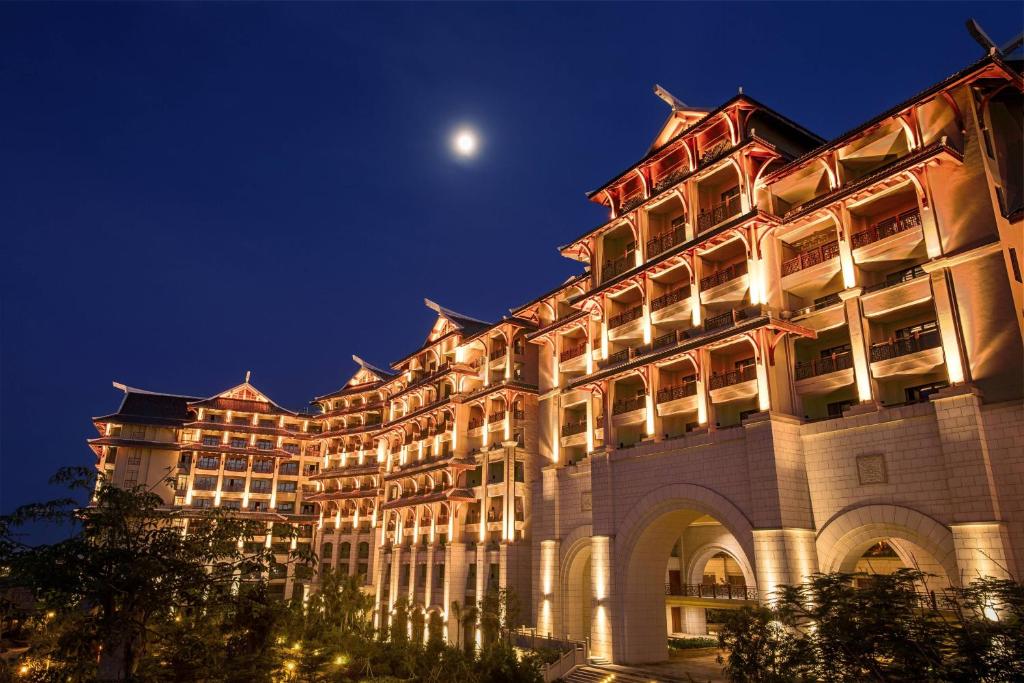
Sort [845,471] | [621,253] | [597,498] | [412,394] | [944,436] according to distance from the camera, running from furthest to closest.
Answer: [412,394]
[621,253]
[597,498]
[845,471]
[944,436]

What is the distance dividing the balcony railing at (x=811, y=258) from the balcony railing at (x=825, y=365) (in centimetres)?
416

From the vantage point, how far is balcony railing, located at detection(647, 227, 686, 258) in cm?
3597

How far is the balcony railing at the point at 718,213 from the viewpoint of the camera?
32.8 m

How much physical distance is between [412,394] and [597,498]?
105 feet

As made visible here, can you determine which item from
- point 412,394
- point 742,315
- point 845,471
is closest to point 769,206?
point 742,315

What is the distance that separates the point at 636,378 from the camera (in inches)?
1539

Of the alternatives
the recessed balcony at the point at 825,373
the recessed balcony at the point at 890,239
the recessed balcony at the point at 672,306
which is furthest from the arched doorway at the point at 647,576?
the recessed balcony at the point at 890,239

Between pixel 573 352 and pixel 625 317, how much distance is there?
6014mm

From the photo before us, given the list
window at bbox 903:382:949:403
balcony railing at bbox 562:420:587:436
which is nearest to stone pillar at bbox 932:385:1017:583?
window at bbox 903:382:949:403

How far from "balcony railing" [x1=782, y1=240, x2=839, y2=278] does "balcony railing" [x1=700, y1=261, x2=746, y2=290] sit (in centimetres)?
195

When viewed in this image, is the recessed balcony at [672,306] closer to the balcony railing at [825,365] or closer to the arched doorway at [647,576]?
the balcony railing at [825,365]

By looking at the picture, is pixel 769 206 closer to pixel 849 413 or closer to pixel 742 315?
pixel 742 315

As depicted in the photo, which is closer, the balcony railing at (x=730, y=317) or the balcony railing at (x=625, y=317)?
the balcony railing at (x=730, y=317)

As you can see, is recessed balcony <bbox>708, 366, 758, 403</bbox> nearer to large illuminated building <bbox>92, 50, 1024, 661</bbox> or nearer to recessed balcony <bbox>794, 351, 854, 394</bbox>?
large illuminated building <bbox>92, 50, 1024, 661</bbox>
